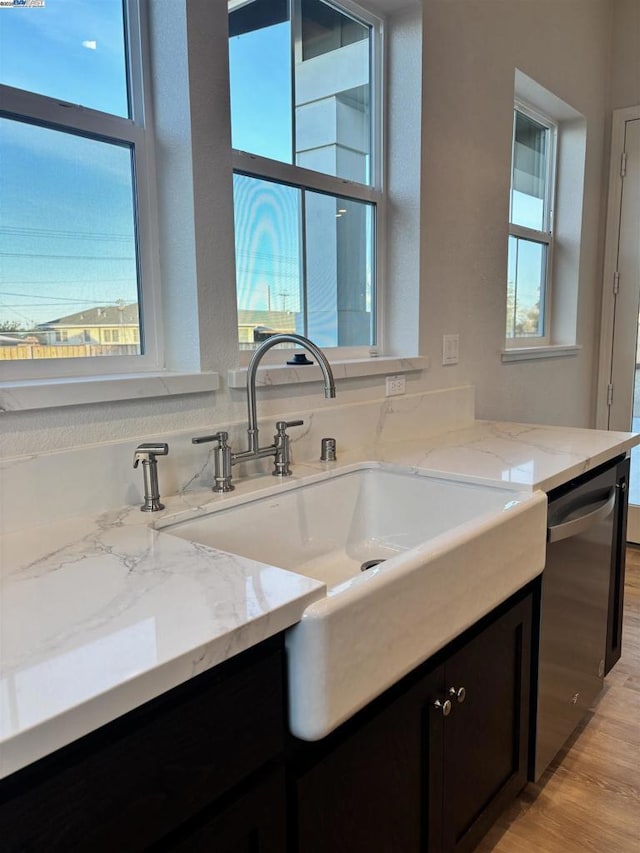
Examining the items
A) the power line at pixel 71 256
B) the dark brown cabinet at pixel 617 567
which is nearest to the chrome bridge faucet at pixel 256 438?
the power line at pixel 71 256

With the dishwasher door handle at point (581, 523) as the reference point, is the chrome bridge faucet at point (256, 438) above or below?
above

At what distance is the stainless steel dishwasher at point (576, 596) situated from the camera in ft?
5.11

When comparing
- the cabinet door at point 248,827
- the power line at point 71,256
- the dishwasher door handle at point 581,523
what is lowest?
the cabinet door at point 248,827

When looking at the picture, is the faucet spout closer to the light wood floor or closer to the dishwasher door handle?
the dishwasher door handle

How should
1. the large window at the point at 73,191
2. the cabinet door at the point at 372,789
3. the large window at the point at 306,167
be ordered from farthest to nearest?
the large window at the point at 306,167 < the large window at the point at 73,191 < the cabinet door at the point at 372,789

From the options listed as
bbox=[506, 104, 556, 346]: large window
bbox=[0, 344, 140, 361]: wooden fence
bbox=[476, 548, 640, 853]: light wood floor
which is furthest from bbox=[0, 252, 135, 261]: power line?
bbox=[506, 104, 556, 346]: large window

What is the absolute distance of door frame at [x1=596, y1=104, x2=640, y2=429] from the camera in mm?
3277

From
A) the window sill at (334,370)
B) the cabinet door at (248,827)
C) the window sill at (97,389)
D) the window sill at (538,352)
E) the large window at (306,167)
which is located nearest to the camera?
the cabinet door at (248,827)

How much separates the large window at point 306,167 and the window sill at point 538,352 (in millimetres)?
778

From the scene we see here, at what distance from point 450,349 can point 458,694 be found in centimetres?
133

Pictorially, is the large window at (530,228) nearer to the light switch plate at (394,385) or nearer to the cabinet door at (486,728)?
the light switch plate at (394,385)

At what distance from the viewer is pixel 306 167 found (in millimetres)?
1830

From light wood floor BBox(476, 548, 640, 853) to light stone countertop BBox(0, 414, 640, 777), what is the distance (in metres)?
1.19

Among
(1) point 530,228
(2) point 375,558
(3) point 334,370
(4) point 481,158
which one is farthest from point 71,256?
(1) point 530,228
